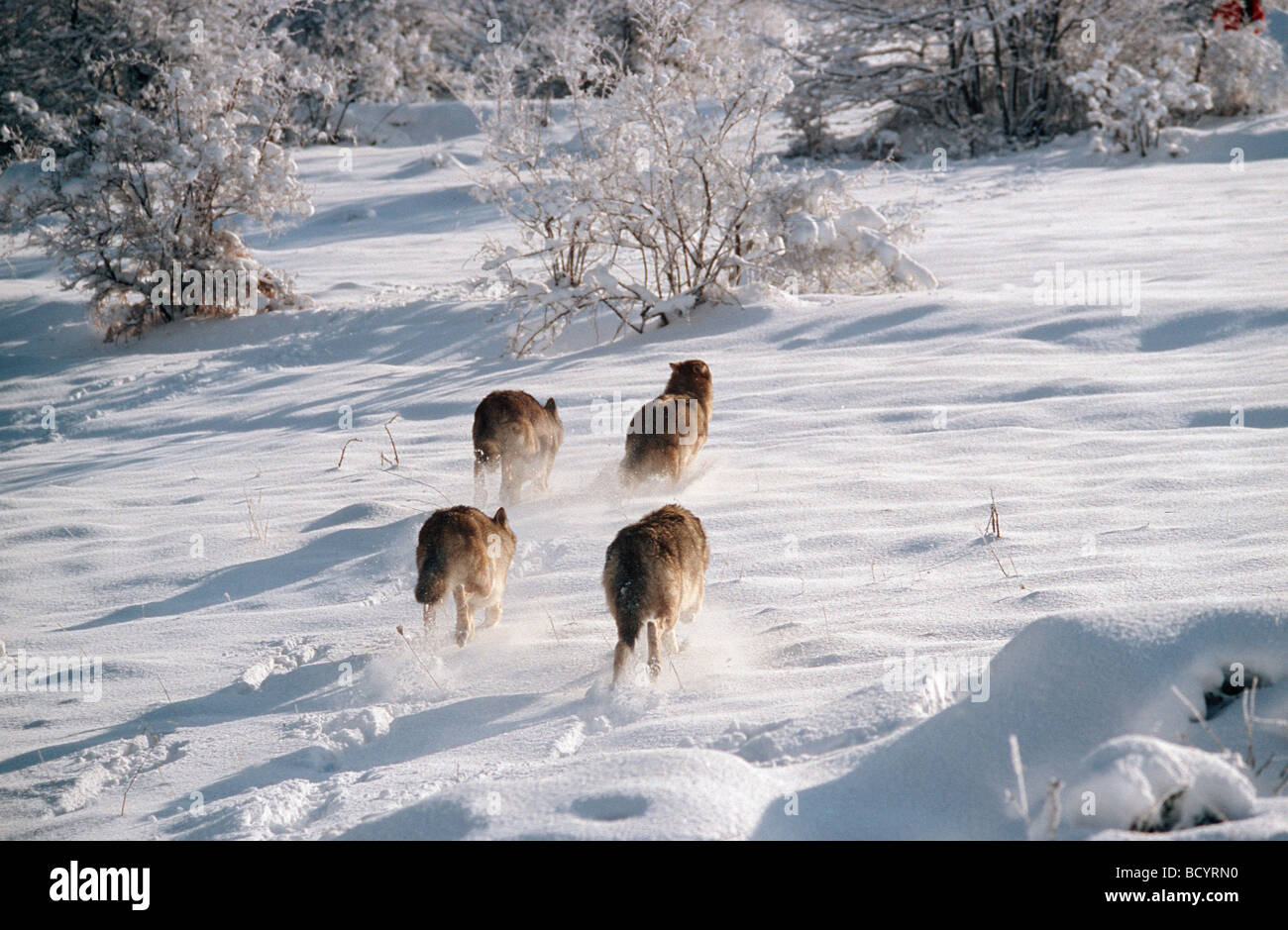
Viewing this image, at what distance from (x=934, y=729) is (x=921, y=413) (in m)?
5.26

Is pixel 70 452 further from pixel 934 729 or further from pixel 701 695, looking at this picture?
pixel 934 729

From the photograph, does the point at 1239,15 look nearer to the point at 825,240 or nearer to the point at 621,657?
the point at 825,240

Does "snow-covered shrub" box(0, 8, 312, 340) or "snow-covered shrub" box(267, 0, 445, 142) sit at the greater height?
"snow-covered shrub" box(267, 0, 445, 142)

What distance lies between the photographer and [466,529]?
4.90m

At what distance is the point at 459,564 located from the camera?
4836 mm

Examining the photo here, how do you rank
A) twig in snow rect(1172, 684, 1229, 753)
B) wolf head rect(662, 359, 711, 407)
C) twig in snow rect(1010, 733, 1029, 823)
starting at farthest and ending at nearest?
wolf head rect(662, 359, 711, 407) < twig in snow rect(1172, 684, 1229, 753) < twig in snow rect(1010, 733, 1029, 823)

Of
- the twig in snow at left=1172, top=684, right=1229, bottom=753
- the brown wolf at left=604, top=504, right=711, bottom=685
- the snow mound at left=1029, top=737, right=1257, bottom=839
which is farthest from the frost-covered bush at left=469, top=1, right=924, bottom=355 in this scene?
the snow mound at left=1029, top=737, right=1257, bottom=839

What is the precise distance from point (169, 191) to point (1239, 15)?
20842mm

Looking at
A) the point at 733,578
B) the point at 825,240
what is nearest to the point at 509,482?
the point at 733,578

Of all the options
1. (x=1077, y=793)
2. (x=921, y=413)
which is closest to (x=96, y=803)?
(x=1077, y=793)

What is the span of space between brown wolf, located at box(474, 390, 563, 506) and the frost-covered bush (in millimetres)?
4743

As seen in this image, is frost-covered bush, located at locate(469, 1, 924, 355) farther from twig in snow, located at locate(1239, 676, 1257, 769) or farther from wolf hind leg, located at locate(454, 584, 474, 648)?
twig in snow, located at locate(1239, 676, 1257, 769)

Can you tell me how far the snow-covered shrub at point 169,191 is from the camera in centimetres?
1356

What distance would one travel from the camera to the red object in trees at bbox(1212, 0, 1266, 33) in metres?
21.3
